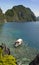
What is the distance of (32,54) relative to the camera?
34.6 metres

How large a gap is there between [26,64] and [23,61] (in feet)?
4.52

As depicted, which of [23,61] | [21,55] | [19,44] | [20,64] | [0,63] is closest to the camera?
[0,63]

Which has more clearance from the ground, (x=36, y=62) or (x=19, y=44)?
(x=36, y=62)

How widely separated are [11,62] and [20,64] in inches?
580

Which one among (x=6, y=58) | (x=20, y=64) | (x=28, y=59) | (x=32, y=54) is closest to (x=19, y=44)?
(x=32, y=54)

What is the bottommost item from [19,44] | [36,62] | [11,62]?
[19,44]

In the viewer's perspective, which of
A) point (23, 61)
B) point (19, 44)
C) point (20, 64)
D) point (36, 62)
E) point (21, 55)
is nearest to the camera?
point (36, 62)

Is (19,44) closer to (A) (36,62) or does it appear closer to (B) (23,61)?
(B) (23,61)

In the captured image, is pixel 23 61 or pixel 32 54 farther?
pixel 32 54

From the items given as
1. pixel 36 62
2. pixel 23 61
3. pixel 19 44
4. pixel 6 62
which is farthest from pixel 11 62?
pixel 19 44

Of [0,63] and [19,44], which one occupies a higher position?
[0,63]

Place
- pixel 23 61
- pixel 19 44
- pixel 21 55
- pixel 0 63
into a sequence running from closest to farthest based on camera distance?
1. pixel 0 63
2. pixel 23 61
3. pixel 21 55
4. pixel 19 44

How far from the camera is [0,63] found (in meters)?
12.6

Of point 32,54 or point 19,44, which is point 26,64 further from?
point 19,44
